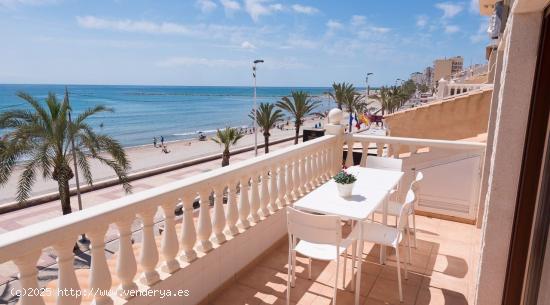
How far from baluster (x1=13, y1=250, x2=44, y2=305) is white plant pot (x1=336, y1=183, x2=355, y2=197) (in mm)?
2199

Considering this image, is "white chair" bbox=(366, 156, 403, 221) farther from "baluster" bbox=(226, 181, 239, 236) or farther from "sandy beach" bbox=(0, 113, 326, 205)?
"sandy beach" bbox=(0, 113, 326, 205)

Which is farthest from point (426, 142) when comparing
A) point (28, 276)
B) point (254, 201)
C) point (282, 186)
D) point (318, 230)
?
point (28, 276)

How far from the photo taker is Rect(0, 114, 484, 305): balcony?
1770mm

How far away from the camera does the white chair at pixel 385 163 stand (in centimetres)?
408

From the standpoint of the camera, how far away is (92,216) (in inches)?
70.0

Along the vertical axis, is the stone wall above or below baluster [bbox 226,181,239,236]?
above

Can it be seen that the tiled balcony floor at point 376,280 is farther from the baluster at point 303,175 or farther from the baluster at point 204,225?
the baluster at point 303,175

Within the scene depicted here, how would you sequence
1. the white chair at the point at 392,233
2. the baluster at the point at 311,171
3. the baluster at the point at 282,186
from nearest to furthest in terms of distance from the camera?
the white chair at the point at 392,233 → the baluster at the point at 282,186 → the baluster at the point at 311,171

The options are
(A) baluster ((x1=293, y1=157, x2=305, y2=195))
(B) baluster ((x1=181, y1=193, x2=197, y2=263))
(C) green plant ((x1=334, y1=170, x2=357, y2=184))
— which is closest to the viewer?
(B) baluster ((x1=181, y1=193, x2=197, y2=263))

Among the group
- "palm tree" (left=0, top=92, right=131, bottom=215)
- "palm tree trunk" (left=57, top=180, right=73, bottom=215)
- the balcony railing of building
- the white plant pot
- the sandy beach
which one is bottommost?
the sandy beach

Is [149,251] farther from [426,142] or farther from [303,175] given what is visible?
[426,142]

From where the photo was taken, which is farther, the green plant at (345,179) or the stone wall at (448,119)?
the stone wall at (448,119)

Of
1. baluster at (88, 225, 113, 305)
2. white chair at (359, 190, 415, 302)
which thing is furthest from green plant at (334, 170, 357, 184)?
baluster at (88, 225, 113, 305)

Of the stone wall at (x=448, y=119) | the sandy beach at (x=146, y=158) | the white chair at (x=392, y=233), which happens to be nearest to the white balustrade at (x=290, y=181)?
the white chair at (x=392, y=233)
